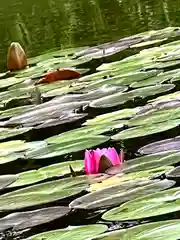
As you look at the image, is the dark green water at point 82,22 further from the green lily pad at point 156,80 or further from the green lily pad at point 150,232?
the green lily pad at point 150,232

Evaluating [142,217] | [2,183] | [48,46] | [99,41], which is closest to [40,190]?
[2,183]

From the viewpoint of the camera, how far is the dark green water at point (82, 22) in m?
3.27

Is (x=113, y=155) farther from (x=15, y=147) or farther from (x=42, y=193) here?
(x=15, y=147)

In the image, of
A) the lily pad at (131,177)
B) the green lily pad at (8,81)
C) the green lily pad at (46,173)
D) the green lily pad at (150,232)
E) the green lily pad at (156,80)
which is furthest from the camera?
the green lily pad at (8,81)

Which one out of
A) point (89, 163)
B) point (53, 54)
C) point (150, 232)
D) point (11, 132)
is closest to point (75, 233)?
point (150, 232)

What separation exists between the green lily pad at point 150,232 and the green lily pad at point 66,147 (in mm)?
485

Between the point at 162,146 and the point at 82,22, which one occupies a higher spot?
the point at 82,22

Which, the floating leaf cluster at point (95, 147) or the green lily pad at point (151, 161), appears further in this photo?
the green lily pad at point (151, 161)

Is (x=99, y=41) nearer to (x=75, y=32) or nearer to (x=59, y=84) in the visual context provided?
(x=75, y=32)

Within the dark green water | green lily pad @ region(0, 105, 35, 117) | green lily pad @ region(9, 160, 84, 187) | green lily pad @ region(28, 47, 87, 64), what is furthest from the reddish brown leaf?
green lily pad @ region(9, 160, 84, 187)

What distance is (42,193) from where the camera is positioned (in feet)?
3.68

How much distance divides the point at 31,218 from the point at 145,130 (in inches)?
17.7

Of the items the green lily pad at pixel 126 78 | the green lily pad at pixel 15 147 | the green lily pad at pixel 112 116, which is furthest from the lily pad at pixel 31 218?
the green lily pad at pixel 126 78

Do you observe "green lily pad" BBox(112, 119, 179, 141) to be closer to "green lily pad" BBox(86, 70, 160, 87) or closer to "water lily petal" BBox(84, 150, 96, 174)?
"water lily petal" BBox(84, 150, 96, 174)
